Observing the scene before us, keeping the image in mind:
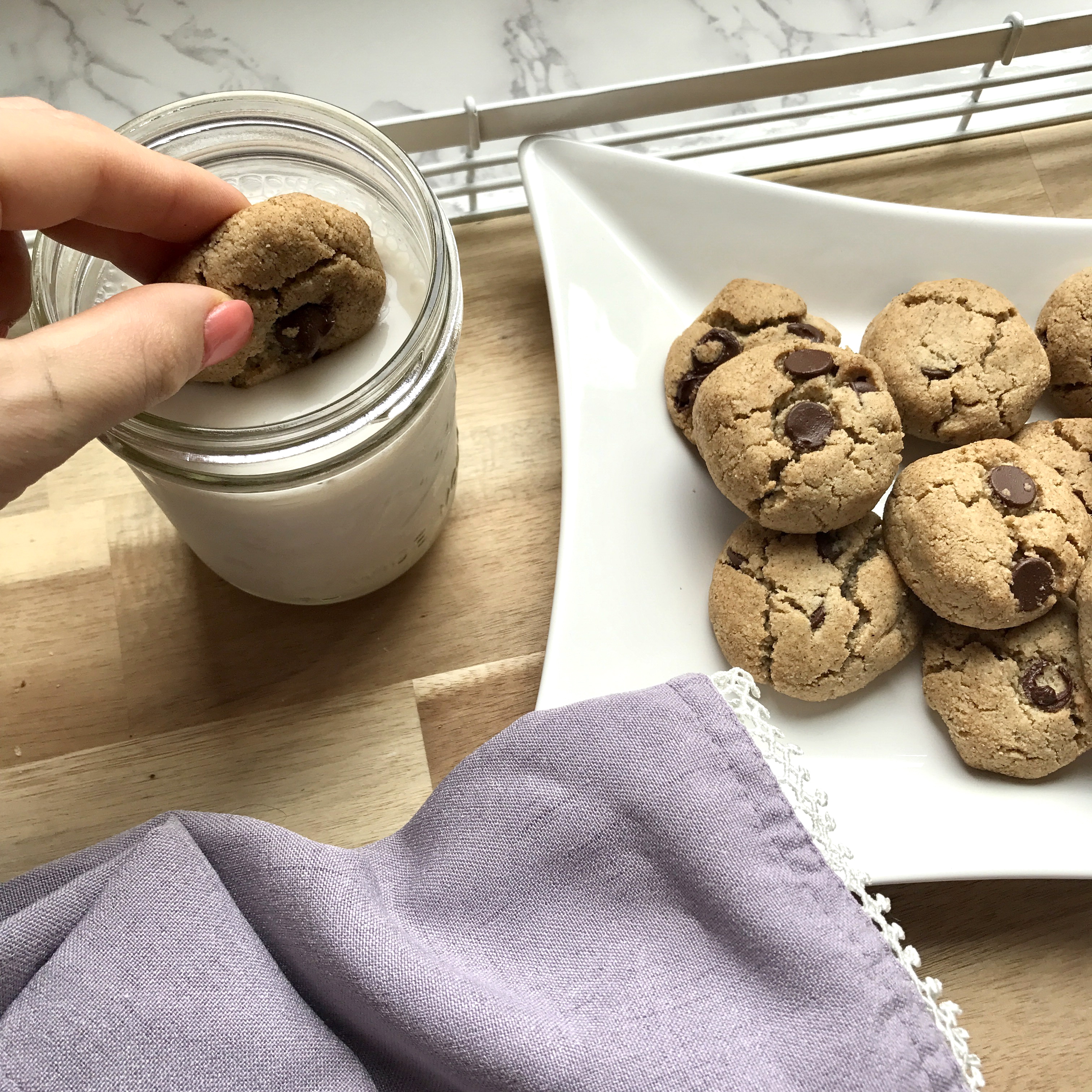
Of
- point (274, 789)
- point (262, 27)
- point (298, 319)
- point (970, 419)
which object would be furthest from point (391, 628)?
point (262, 27)

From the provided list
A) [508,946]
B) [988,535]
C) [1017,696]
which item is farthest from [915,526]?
[508,946]

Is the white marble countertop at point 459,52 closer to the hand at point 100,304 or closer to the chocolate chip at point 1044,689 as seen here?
the hand at point 100,304

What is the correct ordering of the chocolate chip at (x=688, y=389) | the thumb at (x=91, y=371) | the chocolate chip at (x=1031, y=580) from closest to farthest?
the thumb at (x=91, y=371) < the chocolate chip at (x=1031, y=580) < the chocolate chip at (x=688, y=389)

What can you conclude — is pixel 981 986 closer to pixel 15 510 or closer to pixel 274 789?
pixel 274 789

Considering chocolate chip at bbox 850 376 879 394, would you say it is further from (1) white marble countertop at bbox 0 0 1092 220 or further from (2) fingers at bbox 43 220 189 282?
(2) fingers at bbox 43 220 189 282

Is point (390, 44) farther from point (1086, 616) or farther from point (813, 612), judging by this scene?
point (1086, 616)

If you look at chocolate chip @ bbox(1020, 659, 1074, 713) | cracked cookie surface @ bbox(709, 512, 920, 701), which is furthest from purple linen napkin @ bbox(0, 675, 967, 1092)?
chocolate chip @ bbox(1020, 659, 1074, 713)

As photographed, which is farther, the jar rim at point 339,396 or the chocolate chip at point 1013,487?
the chocolate chip at point 1013,487

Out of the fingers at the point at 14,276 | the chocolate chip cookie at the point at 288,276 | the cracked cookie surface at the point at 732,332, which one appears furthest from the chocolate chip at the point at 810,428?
the fingers at the point at 14,276
